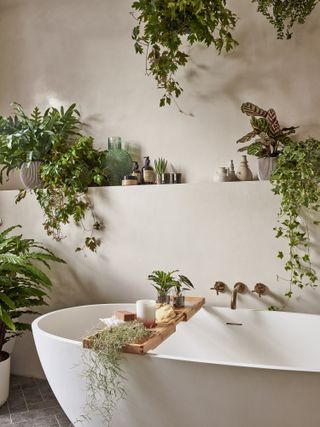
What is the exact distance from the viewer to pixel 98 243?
11.2 feet

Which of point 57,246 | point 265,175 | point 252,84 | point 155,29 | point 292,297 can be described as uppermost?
point 155,29

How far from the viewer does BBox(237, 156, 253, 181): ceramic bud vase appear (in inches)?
121

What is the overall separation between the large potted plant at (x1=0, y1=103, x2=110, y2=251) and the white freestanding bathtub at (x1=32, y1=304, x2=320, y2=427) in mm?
883

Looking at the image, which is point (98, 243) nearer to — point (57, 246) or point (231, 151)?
point (57, 246)

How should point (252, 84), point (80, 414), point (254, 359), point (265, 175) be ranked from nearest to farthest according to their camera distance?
point (80, 414) < point (254, 359) < point (265, 175) < point (252, 84)

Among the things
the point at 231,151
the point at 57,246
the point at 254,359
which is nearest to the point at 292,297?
the point at 254,359

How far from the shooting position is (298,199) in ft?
8.66

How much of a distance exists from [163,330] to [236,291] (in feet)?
2.60

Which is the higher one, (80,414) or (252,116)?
(252,116)

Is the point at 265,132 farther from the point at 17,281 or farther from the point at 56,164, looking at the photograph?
the point at 17,281

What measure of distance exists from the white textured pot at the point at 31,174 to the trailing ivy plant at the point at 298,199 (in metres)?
1.85

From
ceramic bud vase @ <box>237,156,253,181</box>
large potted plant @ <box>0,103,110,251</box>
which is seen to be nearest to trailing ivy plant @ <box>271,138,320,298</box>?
ceramic bud vase @ <box>237,156,253,181</box>

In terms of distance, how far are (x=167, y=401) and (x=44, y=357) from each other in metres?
0.78

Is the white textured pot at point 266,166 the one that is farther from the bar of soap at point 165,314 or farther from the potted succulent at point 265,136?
the bar of soap at point 165,314
